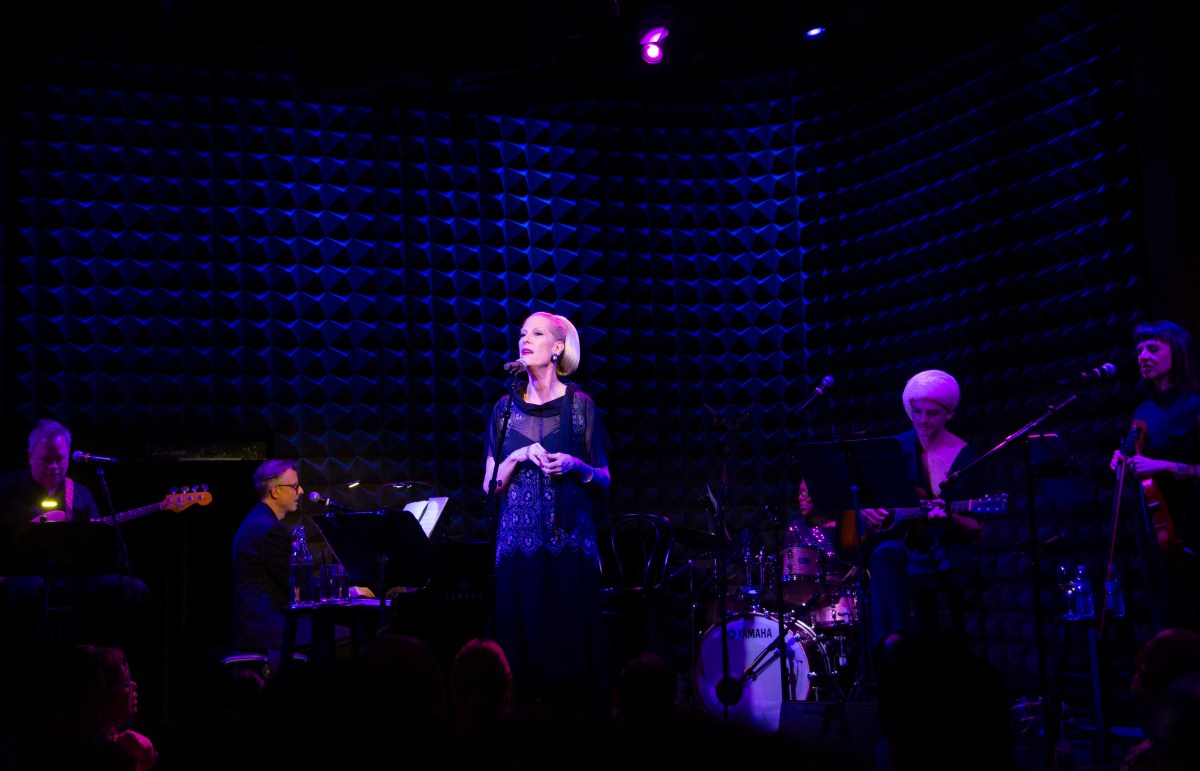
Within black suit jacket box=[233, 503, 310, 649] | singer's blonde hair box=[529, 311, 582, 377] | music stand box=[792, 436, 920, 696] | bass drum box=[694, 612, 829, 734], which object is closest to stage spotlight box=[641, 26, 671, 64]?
singer's blonde hair box=[529, 311, 582, 377]

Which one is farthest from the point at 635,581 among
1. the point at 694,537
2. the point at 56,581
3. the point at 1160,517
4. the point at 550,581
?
the point at 56,581

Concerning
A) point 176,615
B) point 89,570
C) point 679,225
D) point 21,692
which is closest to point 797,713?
point 21,692

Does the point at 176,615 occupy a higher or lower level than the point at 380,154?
lower

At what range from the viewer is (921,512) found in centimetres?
531

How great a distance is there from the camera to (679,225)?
29.3 ft

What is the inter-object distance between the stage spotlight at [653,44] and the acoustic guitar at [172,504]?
4.21m

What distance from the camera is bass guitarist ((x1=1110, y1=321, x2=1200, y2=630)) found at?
17.0 feet

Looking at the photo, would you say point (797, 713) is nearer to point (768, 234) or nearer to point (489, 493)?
point (489, 493)

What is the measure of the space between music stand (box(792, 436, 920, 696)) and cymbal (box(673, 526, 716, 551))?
57.5 inches

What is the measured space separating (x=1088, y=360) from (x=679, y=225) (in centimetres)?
340

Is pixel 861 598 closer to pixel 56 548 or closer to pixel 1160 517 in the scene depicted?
pixel 1160 517

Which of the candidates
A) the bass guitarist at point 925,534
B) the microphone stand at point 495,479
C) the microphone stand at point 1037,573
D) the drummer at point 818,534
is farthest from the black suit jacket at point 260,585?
the microphone stand at point 1037,573

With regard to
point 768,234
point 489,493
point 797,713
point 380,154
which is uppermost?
point 380,154

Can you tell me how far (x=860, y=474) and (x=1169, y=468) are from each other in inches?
59.2
